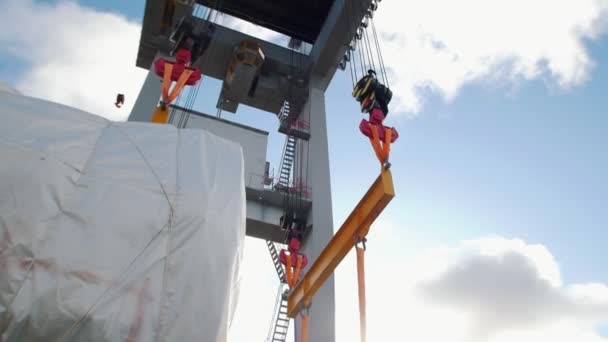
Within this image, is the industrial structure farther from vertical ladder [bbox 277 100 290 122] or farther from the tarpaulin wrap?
the tarpaulin wrap

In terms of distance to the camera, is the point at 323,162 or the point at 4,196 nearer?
the point at 4,196

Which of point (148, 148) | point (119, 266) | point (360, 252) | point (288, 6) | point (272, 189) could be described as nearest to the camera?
point (119, 266)

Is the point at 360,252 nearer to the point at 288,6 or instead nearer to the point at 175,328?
the point at 175,328

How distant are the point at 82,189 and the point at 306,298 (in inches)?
168

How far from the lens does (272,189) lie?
1176 centimetres

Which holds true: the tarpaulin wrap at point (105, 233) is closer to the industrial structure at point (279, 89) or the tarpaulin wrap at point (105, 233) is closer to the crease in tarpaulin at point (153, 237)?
the crease in tarpaulin at point (153, 237)

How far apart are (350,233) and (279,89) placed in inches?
369

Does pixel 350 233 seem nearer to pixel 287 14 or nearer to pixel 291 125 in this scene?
pixel 291 125

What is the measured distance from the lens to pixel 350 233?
5.64 metres

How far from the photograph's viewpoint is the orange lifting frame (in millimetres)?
5031

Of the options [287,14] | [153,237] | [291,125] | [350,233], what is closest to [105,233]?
[153,237]

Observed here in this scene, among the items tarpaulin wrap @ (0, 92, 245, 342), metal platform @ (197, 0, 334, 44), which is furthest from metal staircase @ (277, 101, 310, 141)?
tarpaulin wrap @ (0, 92, 245, 342)

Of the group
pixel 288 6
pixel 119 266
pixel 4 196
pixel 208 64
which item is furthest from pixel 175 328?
pixel 288 6

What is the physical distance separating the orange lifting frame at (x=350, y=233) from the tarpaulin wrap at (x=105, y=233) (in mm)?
1692
